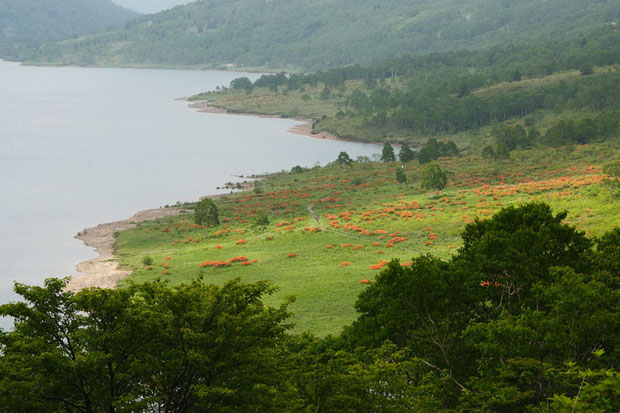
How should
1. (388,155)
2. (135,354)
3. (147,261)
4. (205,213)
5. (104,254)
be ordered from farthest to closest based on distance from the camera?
(388,155)
(205,213)
(104,254)
(147,261)
(135,354)

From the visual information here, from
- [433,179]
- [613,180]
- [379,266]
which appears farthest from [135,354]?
[433,179]

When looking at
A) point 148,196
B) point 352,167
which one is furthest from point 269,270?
point 352,167

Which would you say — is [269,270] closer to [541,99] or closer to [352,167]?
[352,167]

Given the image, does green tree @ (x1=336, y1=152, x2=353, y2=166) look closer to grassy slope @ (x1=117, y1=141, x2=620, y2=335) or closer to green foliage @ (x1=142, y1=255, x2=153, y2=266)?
grassy slope @ (x1=117, y1=141, x2=620, y2=335)

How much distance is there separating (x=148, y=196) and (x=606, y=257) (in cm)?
10612

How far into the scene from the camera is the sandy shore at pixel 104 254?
72.3m

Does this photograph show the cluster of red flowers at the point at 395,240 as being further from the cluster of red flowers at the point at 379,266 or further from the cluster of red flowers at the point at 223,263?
the cluster of red flowers at the point at 223,263

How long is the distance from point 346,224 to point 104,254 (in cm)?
3180

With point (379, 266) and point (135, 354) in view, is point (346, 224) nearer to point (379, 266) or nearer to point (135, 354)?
point (379, 266)

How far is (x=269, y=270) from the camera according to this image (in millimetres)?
70000

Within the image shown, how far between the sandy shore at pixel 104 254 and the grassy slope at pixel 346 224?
2003 millimetres

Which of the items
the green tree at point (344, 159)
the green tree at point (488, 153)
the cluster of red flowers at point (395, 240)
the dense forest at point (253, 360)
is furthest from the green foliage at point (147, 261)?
the green tree at point (488, 153)

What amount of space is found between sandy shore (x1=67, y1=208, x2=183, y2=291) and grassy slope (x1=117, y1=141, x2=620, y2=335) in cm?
200

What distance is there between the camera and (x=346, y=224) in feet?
285
